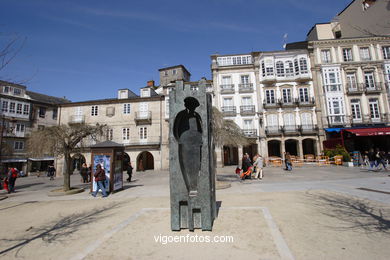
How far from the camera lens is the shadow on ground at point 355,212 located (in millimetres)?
4371

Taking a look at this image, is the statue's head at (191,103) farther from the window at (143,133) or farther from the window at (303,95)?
the window at (303,95)

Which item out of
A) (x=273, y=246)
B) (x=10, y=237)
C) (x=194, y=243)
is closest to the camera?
(x=273, y=246)

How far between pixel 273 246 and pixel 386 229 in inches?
106

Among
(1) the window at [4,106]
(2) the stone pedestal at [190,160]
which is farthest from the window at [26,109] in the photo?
(2) the stone pedestal at [190,160]

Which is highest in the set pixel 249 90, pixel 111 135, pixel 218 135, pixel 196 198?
pixel 249 90

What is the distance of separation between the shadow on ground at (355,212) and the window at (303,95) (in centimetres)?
2176

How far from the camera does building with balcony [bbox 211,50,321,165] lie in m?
25.5

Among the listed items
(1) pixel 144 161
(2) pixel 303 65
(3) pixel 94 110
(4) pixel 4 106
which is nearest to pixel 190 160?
(1) pixel 144 161

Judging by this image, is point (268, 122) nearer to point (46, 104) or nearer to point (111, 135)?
point (111, 135)

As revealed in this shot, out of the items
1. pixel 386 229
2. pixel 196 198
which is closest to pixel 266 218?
pixel 196 198

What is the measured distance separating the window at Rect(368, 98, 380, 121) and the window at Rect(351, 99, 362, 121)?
4.30ft

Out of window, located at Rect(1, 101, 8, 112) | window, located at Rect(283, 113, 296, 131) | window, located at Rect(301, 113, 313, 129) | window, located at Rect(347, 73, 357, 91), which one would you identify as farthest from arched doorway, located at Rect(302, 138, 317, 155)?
window, located at Rect(1, 101, 8, 112)

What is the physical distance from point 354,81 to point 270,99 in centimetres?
1107

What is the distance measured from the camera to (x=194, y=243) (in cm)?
396
